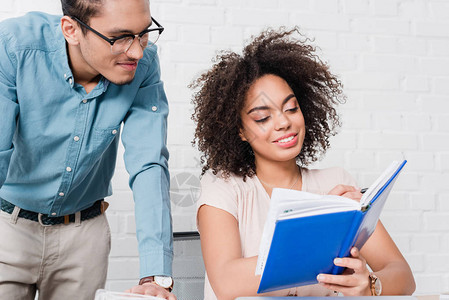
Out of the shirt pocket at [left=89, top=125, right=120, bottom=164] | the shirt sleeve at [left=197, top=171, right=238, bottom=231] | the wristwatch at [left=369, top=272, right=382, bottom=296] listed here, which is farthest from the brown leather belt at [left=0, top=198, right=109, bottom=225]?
the wristwatch at [left=369, top=272, right=382, bottom=296]

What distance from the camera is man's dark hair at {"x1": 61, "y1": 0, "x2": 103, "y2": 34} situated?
1241mm

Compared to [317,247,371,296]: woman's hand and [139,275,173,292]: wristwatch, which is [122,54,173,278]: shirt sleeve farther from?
[317,247,371,296]: woman's hand

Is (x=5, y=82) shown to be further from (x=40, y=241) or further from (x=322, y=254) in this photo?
(x=322, y=254)

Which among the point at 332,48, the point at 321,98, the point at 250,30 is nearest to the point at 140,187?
the point at 321,98

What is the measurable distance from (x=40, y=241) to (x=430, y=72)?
1952 millimetres

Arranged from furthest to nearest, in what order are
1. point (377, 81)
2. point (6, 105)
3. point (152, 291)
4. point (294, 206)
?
point (377, 81), point (6, 105), point (152, 291), point (294, 206)

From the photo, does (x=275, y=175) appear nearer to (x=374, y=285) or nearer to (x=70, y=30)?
(x=374, y=285)

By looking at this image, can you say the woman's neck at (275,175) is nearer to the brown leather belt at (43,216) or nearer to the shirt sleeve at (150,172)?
the shirt sleeve at (150,172)

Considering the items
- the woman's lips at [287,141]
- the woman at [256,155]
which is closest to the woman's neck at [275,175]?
the woman at [256,155]

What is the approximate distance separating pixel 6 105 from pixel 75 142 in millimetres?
203

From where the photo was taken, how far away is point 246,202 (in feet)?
5.08

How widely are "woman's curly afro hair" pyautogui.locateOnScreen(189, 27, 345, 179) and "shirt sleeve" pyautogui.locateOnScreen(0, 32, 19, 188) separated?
0.58 metres

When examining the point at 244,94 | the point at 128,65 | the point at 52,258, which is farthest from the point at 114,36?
the point at 52,258

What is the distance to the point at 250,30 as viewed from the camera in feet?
7.66
